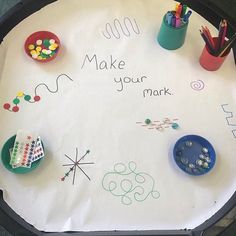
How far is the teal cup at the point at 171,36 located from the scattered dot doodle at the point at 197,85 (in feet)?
0.35

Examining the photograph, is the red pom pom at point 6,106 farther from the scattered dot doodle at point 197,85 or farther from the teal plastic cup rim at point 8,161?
the scattered dot doodle at point 197,85

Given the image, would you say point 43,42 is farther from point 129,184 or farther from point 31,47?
point 129,184

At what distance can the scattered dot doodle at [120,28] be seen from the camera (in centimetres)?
94

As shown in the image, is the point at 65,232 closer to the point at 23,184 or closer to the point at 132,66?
the point at 23,184

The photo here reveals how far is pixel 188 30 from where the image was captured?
37.7 inches

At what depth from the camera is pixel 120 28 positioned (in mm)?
947

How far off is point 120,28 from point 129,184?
41 cm

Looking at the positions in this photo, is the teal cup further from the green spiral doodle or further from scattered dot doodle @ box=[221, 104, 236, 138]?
the green spiral doodle

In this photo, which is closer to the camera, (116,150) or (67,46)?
(116,150)

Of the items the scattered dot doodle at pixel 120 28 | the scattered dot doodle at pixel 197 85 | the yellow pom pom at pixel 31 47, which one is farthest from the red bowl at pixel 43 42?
the scattered dot doodle at pixel 197 85

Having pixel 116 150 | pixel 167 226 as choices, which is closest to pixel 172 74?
pixel 116 150

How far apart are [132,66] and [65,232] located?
1.39 ft

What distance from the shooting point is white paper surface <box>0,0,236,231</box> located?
2.47 ft

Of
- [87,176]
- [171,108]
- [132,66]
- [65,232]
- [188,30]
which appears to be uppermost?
[188,30]
